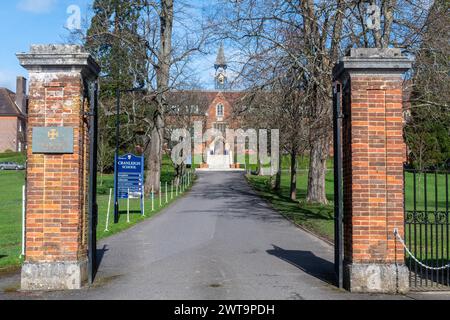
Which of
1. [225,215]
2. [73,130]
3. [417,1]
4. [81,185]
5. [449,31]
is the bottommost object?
[225,215]

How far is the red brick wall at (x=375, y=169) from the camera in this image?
8688 mm

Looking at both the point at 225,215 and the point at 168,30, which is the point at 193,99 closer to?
the point at 168,30

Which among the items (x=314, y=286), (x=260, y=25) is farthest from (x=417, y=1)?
(x=314, y=286)

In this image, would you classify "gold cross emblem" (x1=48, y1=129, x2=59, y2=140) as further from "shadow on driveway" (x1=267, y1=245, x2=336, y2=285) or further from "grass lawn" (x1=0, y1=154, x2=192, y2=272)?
"shadow on driveway" (x1=267, y1=245, x2=336, y2=285)

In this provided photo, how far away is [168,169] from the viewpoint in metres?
67.8

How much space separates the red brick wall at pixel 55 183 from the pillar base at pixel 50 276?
105 millimetres

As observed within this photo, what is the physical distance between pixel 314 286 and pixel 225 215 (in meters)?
14.1

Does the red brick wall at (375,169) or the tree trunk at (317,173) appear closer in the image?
the red brick wall at (375,169)

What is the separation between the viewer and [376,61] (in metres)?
8.72

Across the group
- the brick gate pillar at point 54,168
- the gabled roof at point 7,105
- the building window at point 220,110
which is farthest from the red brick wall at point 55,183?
the gabled roof at point 7,105

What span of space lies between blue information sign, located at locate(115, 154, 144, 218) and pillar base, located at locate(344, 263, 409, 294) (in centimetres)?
1573

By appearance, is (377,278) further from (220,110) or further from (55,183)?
(220,110)

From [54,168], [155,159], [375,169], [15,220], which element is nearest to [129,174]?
[15,220]

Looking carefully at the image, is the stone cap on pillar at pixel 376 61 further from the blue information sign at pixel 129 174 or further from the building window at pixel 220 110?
the building window at pixel 220 110
